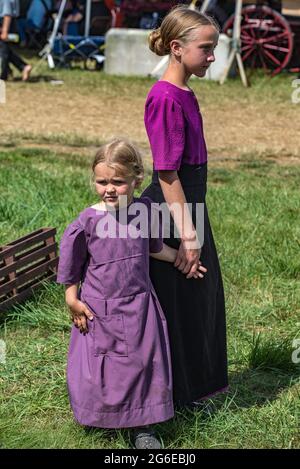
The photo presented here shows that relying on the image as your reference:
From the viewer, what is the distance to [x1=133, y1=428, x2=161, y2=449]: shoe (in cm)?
308

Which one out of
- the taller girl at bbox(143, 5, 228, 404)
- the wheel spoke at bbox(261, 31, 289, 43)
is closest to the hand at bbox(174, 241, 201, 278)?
the taller girl at bbox(143, 5, 228, 404)

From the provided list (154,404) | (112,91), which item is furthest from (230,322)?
(112,91)

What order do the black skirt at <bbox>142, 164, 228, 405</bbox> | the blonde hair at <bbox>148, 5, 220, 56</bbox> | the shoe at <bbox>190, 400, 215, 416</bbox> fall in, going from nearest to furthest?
1. the blonde hair at <bbox>148, 5, 220, 56</bbox>
2. the black skirt at <bbox>142, 164, 228, 405</bbox>
3. the shoe at <bbox>190, 400, 215, 416</bbox>

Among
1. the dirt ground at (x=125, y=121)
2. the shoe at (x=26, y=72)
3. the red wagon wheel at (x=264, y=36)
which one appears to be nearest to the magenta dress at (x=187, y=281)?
the dirt ground at (x=125, y=121)

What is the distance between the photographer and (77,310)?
309 centimetres

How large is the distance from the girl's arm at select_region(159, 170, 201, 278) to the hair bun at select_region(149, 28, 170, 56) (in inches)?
17.0

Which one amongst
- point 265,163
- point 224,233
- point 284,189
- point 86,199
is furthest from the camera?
point 265,163

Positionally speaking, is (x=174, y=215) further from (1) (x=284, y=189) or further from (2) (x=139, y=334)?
(1) (x=284, y=189)

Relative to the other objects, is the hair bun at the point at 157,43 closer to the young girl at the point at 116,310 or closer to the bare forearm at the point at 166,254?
the young girl at the point at 116,310

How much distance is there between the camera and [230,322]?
173 inches

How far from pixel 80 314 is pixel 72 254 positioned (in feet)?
0.65

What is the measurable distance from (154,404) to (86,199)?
3.22 metres

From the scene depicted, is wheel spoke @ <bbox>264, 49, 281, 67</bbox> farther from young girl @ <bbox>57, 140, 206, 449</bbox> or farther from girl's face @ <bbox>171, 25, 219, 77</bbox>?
young girl @ <bbox>57, 140, 206, 449</bbox>

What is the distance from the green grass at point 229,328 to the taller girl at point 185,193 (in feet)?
0.60
